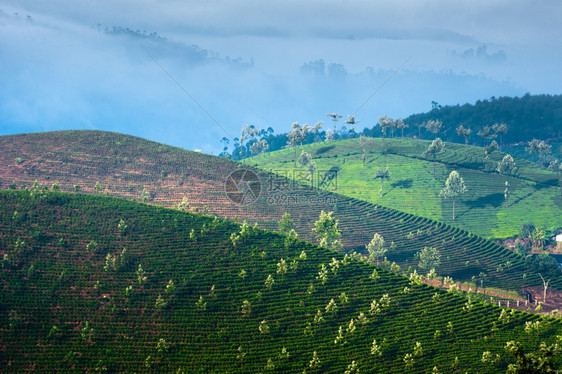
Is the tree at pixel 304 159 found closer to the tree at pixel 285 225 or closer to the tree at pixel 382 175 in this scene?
the tree at pixel 382 175

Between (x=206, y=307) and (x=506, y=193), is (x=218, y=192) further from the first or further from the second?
(x=506, y=193)

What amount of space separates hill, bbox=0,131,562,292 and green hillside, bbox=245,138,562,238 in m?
16.1

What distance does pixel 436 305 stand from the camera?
72375 millimetres

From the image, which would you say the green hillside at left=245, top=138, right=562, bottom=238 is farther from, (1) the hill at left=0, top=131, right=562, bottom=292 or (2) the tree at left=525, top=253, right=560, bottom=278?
(2) the tree at left=525, top=253, right=560, bottom=278

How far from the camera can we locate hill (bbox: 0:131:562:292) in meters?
102

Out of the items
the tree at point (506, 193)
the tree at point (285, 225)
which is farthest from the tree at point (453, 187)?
the tree at point (285, 225)

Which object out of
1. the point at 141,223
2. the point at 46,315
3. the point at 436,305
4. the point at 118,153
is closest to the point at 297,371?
the point at 436,305

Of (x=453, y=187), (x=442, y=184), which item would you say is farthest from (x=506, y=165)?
(x=453, y=187)

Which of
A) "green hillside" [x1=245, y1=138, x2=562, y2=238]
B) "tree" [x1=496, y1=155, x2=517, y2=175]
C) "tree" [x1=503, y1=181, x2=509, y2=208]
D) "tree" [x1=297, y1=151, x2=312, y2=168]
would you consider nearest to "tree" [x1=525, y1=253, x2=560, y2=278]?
"green hillside" [x1=245, y1=138, x2=562, y2=238]

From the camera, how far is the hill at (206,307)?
5953 centimetres

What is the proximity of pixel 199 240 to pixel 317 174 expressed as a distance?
268 ft

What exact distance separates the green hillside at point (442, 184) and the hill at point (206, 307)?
199ft

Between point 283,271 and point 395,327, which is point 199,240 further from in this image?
point 395,327

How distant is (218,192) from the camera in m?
→ 114
